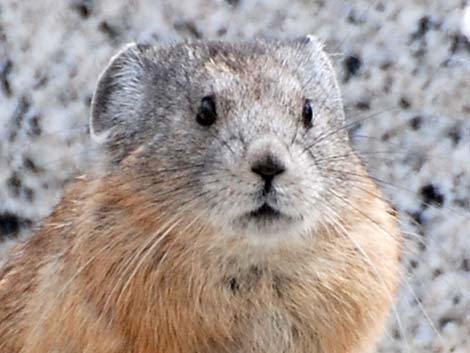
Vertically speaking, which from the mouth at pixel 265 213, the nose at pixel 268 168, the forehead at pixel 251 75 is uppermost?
the forehead at pixel 251 75

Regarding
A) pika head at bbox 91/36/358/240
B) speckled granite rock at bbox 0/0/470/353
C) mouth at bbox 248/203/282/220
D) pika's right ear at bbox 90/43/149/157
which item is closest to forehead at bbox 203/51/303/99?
pika head at bbox 91/36/358/240

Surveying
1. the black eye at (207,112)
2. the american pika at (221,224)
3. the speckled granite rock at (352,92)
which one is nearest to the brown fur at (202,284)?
the american pika at (221,224)

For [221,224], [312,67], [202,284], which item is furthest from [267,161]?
[312,67]

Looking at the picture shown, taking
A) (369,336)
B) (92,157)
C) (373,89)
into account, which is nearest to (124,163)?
(92,157)

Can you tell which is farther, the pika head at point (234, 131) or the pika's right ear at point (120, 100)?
the pika's right ear at point (120, 100)

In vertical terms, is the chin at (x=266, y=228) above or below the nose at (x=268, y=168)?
below

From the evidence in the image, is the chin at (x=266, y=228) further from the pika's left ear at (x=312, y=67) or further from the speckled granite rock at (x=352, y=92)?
the speckled granite rock at (x=352, y=92)
